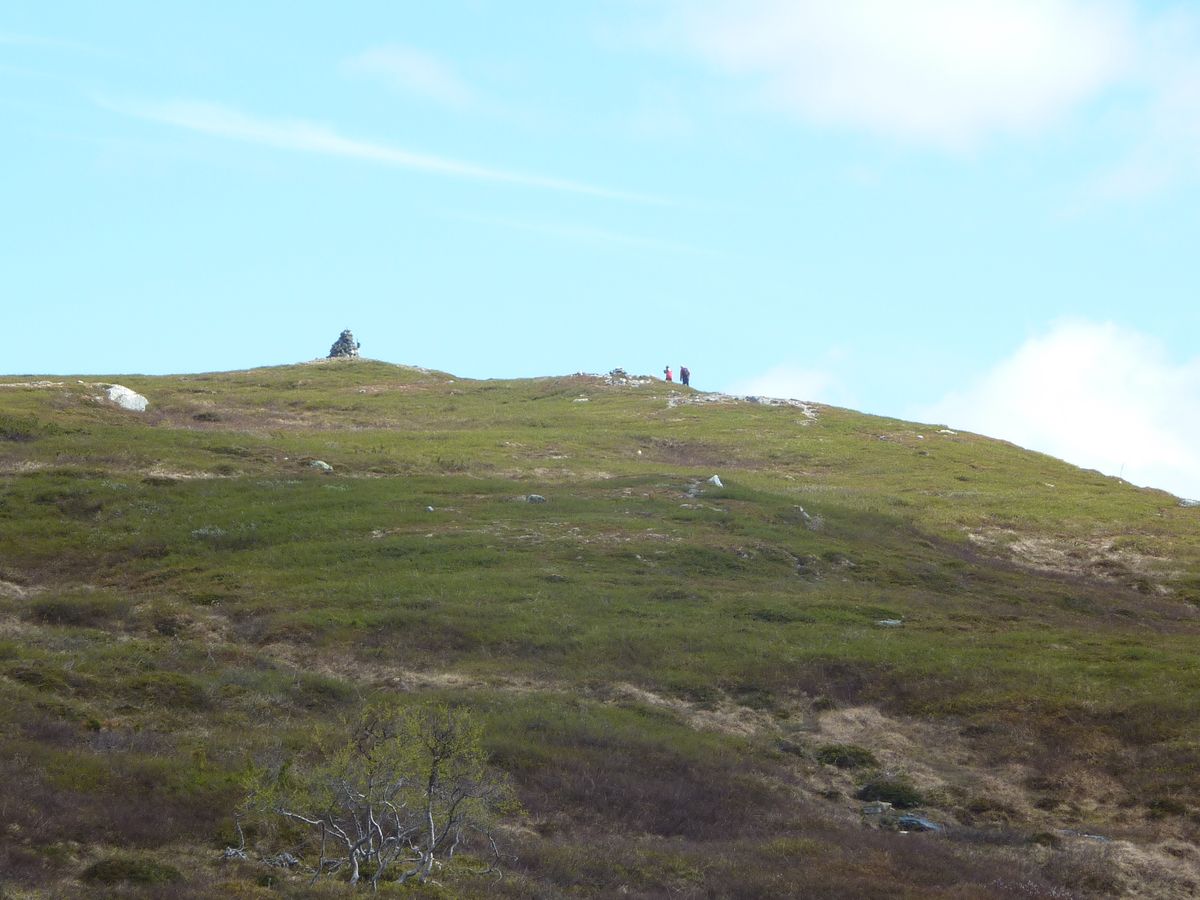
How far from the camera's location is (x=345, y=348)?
15025 cm

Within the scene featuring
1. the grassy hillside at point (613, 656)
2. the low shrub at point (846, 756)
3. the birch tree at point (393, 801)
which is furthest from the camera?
the low shrub at point (846, 756)

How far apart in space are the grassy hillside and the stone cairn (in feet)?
196

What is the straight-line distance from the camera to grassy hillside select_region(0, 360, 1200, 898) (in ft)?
84.2

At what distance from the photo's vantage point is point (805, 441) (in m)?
103

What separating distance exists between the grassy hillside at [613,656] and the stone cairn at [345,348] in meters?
59.8

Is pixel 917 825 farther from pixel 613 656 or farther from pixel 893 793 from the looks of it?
pixel 613 656

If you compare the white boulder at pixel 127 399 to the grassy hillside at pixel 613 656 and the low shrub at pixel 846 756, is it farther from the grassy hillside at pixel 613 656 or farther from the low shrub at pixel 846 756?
the low shrub at pixel 846 756

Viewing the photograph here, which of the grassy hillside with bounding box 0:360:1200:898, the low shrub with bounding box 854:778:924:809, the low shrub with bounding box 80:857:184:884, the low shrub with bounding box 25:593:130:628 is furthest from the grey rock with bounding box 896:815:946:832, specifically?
the low shrub with bounding box 25:593:130:628

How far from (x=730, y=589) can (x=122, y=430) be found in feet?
140

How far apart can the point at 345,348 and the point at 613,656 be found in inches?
4427

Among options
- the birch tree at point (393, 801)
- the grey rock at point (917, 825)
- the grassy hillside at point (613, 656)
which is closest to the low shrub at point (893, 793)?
the grassy hillside at point (613, 656)

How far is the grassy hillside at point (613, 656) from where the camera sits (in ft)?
84.2

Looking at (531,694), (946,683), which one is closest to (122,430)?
(531,694)

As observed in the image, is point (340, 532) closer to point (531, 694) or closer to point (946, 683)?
point (531, 694)
